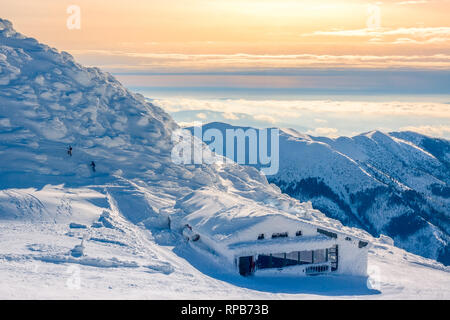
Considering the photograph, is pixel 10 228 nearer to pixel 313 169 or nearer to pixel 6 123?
pixel 6 123

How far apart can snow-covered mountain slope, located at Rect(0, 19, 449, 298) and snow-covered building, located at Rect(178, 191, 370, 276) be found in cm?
135

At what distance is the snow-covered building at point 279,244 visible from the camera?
39.9 meters

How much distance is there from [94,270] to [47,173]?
84.4 feet

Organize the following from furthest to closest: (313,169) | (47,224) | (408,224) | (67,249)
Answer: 1. (313,169)
2. (408,224)
3. (47,224)
4. (67,249)

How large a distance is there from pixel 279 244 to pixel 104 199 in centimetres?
2189

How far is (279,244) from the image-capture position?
4053cm

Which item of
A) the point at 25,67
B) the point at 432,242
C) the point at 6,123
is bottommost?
the point at 432,242

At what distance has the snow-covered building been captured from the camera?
131 ft

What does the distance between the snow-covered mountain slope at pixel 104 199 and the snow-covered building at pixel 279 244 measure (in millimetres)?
1352

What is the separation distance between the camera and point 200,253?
141 ft

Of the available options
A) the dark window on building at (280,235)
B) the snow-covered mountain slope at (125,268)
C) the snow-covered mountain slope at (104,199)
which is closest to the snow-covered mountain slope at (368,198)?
the snow-covered mountain slope at (104,199)

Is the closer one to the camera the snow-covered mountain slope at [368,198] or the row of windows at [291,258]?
the row of windows at [291,258]

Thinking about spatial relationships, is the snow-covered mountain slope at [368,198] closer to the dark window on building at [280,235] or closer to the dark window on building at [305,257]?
the dark window on building at [305,257]

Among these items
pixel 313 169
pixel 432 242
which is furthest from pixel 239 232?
pixel 313 169
